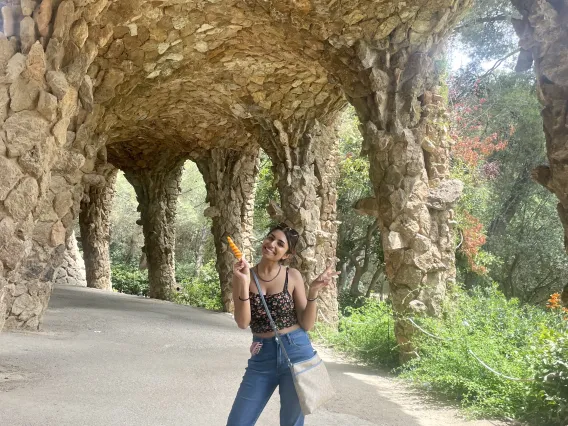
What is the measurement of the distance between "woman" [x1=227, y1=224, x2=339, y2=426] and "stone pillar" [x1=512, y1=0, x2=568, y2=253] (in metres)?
1.35

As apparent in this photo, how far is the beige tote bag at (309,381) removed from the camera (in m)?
2.11

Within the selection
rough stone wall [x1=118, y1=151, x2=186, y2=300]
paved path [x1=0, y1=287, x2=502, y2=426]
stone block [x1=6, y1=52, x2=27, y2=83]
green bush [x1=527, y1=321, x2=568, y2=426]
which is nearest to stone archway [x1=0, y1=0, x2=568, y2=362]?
stone block [x1=6, y1=52, x2=27, y2=83]

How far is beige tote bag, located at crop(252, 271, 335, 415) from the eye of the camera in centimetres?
211

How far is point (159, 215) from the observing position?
12.0 metres

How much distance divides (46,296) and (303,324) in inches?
160

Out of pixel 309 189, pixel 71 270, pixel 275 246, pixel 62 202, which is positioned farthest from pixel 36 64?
pixel 71 270

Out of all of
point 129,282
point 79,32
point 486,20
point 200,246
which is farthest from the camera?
point 200,246

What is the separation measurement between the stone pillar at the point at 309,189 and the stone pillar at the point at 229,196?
184 cm

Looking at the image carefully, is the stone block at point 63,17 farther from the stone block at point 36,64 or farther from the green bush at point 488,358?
the green bush at point 488,358

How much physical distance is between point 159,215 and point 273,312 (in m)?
10.1

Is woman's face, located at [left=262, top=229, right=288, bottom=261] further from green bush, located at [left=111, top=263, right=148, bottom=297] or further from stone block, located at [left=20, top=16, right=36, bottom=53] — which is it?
green bush, located at [left=111, top=263, right=148, bottom=297]

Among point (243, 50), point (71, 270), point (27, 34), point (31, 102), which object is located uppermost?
point (243, 50)

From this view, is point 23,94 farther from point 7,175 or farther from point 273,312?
point 273,312

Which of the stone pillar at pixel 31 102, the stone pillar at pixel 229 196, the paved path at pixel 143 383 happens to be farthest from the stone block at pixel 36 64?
the stone pillar at pixel 229 196
